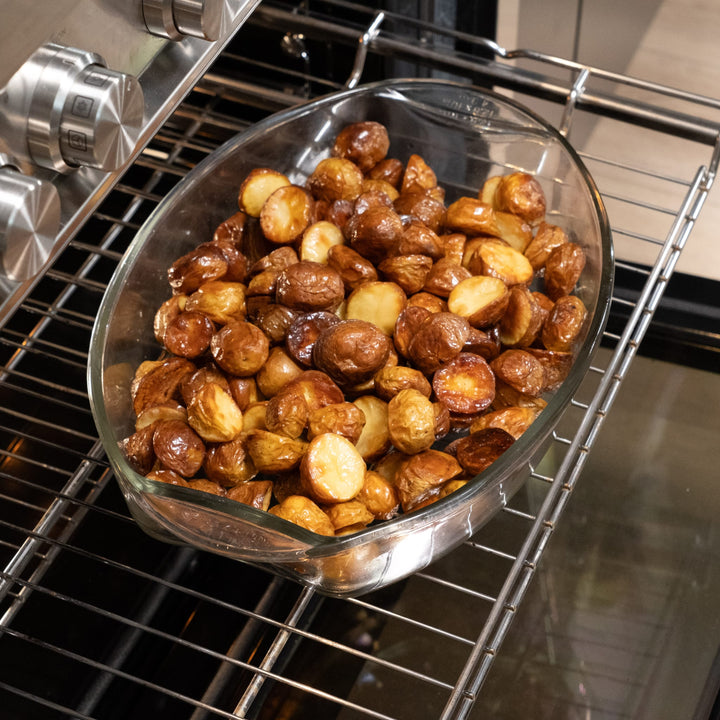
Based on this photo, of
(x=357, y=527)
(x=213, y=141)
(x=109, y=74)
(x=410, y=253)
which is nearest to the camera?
(x=109, y=74)

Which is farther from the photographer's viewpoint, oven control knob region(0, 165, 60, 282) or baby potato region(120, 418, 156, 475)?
baby potato region(120, 418, 156, 475)

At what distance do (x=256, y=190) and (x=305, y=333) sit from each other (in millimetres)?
133

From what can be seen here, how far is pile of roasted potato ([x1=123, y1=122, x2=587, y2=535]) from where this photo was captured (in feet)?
1.64

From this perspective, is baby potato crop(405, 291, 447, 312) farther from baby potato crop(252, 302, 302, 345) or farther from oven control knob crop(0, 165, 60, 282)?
oven control knob crop(0, 165, 60, 282)

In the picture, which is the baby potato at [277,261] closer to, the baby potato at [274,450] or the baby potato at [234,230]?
the baby potato at [234,230]

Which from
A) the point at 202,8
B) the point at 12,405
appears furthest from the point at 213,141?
the point at 202,8

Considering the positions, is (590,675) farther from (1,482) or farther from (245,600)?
(1,482)

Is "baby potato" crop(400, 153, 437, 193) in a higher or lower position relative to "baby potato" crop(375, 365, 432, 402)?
higher

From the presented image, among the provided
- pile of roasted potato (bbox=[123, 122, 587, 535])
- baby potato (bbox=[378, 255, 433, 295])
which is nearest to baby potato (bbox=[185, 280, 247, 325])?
pile of roasted potato (bbox=[123, 122, 587, 535])

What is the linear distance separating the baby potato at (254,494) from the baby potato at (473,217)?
0.24m

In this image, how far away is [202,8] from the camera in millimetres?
421

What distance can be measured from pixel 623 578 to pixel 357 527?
0.26 m

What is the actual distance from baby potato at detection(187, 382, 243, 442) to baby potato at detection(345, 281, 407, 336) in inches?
4.2

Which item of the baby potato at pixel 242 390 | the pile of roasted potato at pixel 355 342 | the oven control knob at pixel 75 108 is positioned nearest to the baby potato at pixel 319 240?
the pile of roasted potato at pixel 355 342
